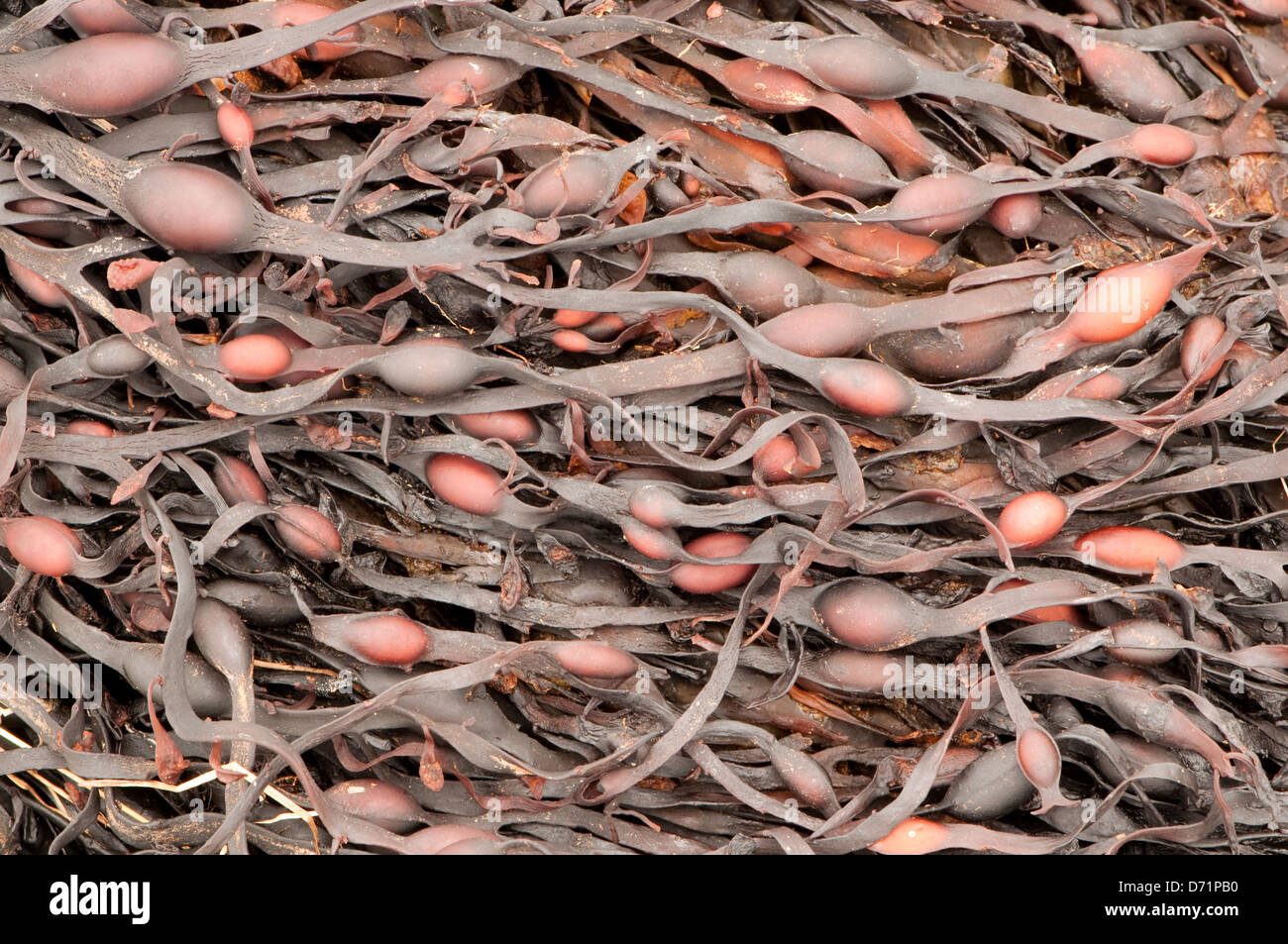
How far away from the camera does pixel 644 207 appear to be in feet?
2.89

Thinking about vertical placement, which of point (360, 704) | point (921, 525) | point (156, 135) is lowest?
point (360, 704)

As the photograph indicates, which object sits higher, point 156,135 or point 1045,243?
point 156,135

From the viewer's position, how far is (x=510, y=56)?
2.89 ft

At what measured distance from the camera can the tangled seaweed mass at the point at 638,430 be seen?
0.85 metres

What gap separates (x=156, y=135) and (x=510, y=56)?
33 cm

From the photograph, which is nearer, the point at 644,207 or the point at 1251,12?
the point at 644,207

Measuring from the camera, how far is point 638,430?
0.84 m

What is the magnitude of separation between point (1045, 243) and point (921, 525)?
30cm

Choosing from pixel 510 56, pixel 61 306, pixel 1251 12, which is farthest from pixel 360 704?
pixel 1251 12

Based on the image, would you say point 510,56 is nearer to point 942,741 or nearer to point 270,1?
point 270,1

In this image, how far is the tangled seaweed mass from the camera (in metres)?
0.85
